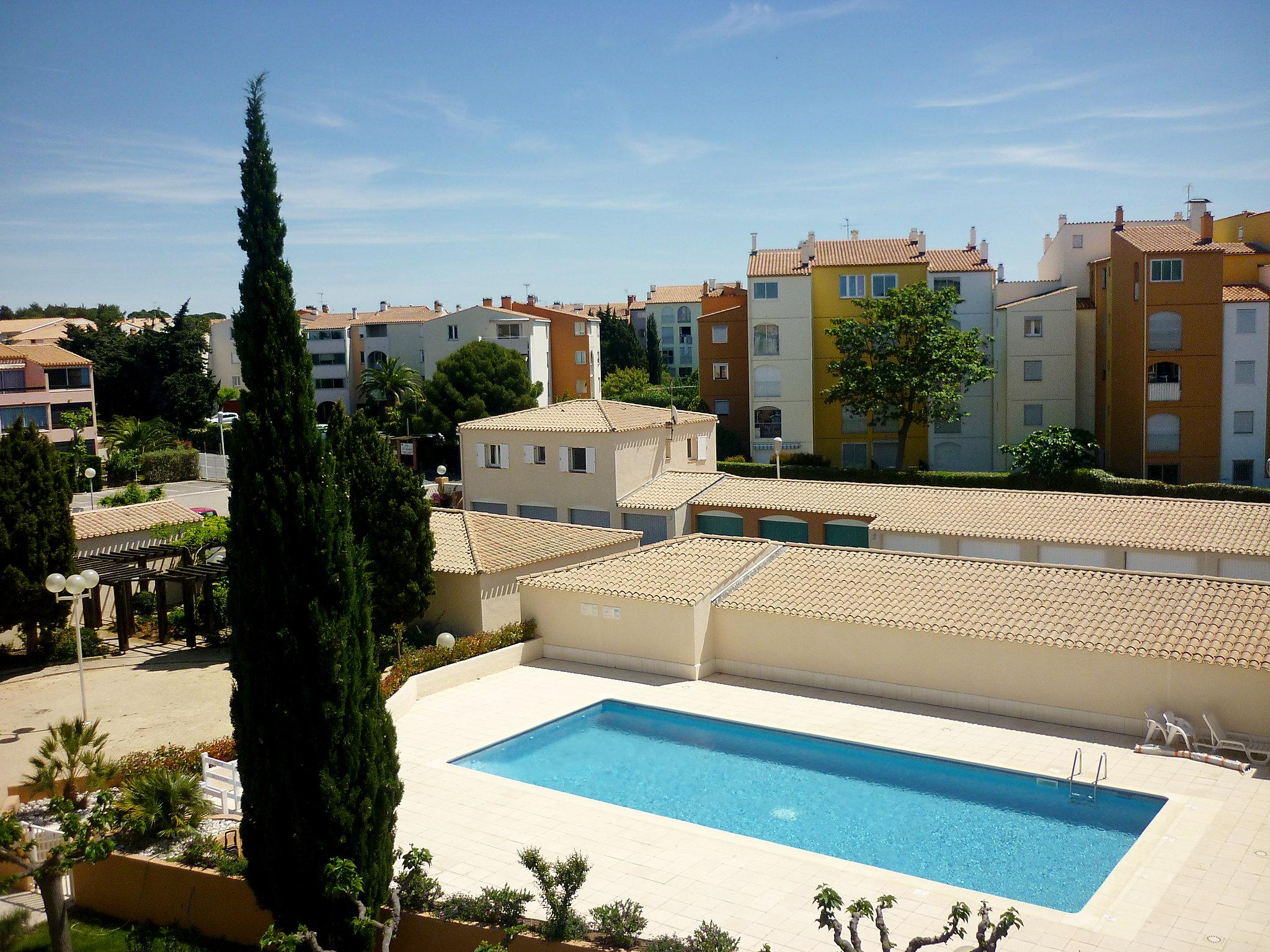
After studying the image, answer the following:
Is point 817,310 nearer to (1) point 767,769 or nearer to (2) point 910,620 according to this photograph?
(2) point 910,620

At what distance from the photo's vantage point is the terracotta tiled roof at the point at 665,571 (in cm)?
2459

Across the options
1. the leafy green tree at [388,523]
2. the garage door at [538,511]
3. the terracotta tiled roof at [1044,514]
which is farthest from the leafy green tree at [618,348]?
the leafy green tree at [388,523]

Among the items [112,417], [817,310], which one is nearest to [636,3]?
[817,310]

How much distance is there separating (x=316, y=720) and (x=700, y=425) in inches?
1236

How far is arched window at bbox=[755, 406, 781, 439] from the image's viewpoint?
57438 millimetres

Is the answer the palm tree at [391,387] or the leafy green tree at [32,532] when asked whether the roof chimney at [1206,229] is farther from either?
the palm tree at [391,387]

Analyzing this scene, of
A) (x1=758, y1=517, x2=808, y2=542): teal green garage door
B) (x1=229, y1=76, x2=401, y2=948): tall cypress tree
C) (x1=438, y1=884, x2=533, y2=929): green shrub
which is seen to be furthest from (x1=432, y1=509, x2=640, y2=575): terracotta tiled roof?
(x1=438, y1=884, x2=533, y2=929): green shrub

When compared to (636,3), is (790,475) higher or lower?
lower

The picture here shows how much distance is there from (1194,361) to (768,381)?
20.8 m

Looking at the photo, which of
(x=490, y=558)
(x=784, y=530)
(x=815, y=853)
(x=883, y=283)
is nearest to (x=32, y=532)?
(x=490, y=558)

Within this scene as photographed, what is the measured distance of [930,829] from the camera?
16.0m

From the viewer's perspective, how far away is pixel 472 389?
6562 cm

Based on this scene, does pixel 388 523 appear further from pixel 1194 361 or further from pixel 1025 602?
Result: pixel 1194 361

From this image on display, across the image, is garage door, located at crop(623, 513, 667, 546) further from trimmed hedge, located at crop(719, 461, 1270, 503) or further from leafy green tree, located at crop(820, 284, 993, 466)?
leafy green tree, located at crop(820, 284, 993, 466)
